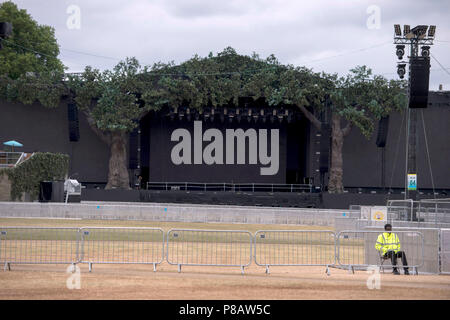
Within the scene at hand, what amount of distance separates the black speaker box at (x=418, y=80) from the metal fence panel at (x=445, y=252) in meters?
14.4

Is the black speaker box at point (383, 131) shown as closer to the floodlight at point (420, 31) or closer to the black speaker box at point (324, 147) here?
the black speaker box at point (324, 147)

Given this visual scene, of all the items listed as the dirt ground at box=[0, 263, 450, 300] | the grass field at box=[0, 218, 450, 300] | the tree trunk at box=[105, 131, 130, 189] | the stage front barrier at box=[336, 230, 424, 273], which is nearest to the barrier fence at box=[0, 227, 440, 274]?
the stage front barrier at box=[336, 230, 424, 273]

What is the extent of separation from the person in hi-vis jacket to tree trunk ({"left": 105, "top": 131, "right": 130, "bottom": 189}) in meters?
33.9

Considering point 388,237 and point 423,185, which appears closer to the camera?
point 388,237

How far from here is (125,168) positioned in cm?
4688

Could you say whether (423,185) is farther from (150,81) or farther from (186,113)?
(150,81)

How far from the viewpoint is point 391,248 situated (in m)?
13.7

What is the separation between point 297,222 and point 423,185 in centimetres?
1839

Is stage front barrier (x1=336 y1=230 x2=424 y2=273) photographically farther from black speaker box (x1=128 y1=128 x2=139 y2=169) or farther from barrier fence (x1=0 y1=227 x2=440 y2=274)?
black speaker box (x1=128 y1=128 x2=139 y2=169)

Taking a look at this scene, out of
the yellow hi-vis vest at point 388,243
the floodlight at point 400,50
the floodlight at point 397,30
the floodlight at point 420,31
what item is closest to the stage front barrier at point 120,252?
the yellow hi-vis vest at point 388,243

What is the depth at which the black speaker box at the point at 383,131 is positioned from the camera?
45.5 meters

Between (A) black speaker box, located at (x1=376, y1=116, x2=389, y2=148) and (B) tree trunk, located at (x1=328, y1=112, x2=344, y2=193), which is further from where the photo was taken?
(A) black speaker box, located at (x1=376, y1=116, x2=389, y2=148)

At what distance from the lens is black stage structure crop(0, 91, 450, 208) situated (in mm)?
46281
